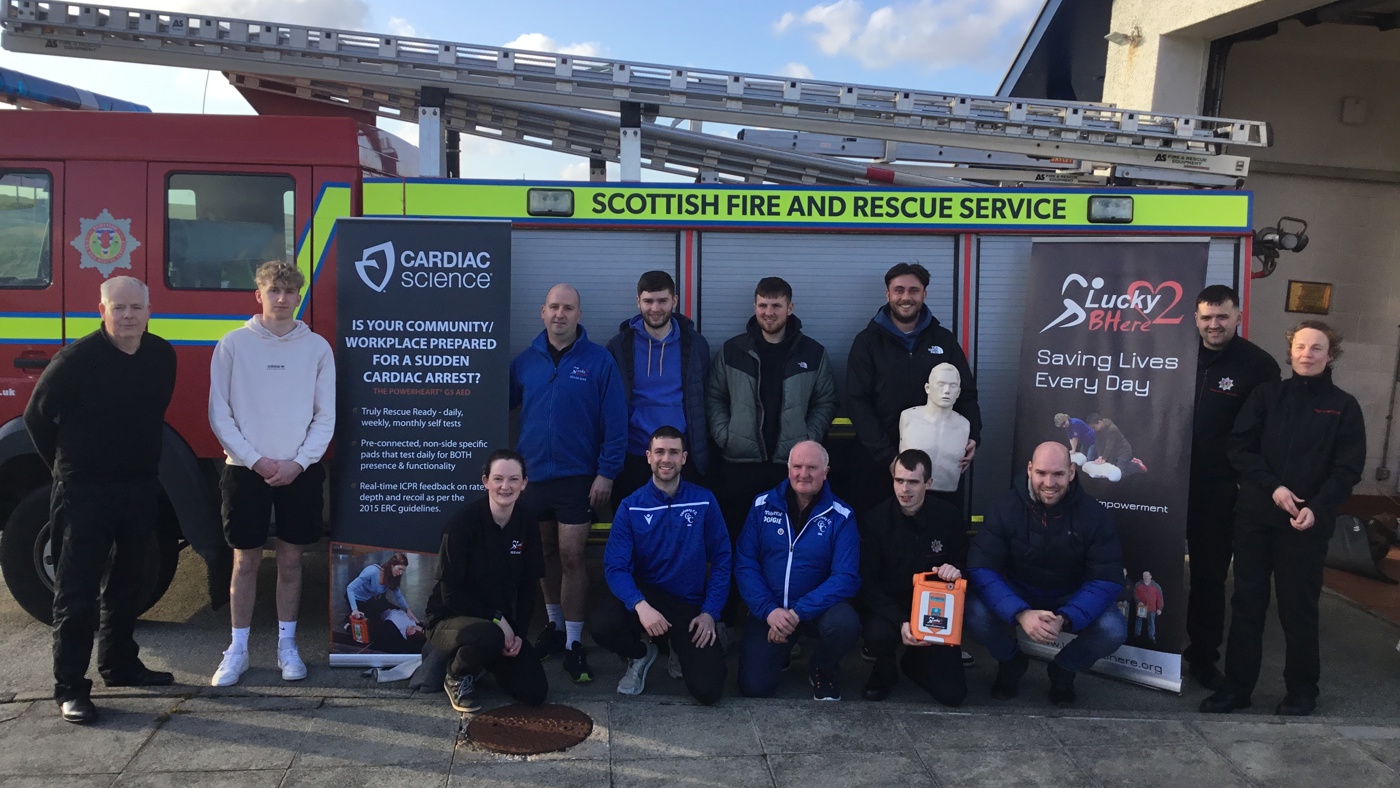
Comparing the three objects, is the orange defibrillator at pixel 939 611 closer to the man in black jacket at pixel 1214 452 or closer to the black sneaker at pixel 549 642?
the man in black jacket at pixel 1214 452

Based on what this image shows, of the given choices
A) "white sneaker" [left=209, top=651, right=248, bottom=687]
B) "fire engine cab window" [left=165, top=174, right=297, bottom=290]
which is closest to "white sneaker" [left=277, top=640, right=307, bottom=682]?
"white sneaker" [left=209, top=651, right=248, bottom=687]

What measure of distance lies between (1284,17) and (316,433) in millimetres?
8174

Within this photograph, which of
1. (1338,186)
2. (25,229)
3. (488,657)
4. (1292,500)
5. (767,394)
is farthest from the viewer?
(1338,186)

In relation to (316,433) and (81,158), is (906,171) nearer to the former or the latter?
(316,433)

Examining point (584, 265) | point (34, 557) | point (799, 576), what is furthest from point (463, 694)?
point (34, 557)

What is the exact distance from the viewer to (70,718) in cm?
412

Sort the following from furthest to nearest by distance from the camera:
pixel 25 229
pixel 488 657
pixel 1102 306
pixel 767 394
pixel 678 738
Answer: pixel 1102 306 < pixel 767 394 < pixel 25 229 < pixel 488 657 < pixel 678 738

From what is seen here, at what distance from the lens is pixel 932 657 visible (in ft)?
15.4

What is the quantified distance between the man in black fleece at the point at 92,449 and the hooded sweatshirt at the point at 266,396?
0.28 m

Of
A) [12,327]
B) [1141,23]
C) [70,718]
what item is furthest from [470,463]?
[1141,23]

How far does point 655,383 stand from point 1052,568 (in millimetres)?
2152

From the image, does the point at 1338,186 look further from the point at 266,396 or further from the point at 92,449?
the point at 92,449

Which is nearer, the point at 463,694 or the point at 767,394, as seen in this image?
the point at 463,694

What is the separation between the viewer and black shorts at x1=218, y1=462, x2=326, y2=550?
4.54m
